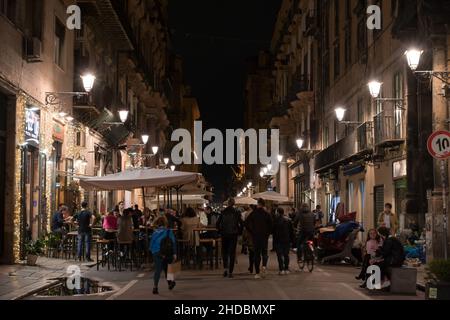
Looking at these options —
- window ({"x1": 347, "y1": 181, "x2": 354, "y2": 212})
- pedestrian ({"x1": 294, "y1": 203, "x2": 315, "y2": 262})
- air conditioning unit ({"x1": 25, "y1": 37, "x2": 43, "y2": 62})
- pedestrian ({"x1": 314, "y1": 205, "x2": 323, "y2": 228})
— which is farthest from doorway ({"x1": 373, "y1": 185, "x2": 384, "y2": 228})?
air conditioning unit ({"x1": 25, "y1": 37, "x2": 43, "y2": 62})

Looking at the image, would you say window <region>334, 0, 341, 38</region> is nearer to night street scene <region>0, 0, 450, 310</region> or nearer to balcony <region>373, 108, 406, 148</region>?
night street scene <region>0, 0, 450, 310</region>

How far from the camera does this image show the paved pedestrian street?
13797 millimetres

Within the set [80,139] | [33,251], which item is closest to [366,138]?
[80,139]

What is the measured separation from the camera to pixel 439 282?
12.1 m

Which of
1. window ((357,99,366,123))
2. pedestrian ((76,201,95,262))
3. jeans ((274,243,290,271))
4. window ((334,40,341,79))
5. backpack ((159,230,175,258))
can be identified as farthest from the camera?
window ((334,40,341,79))

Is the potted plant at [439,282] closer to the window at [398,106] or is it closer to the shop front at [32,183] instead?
the shop front at [32,183]

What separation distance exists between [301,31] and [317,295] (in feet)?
124

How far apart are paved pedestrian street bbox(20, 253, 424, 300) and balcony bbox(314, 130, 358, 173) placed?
986 centimetres

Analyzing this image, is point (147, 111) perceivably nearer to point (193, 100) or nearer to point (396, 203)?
point (396, 203)

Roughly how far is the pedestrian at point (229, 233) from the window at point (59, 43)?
10.2 m

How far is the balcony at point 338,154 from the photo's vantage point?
2948 centimetres

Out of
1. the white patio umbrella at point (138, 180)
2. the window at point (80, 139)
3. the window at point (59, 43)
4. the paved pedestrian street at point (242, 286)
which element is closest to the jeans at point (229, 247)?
the paved pedestrian street at point (242, 286)

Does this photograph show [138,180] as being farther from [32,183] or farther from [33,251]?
[32,183]

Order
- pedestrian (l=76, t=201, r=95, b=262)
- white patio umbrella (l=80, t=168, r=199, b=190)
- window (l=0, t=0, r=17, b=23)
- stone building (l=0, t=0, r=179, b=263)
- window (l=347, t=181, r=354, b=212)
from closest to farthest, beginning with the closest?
1. window (l=0, t=0, r=17, b=23)
2. white patio umbrella (l=80, t=168, r=199, b=190)
3. stone building (l=0, t=0, r=179, b=263)
4. pedestrian (l=76, t=201, r=95, b=262)
5. window (l=347, t=181, r=354, b=212)
